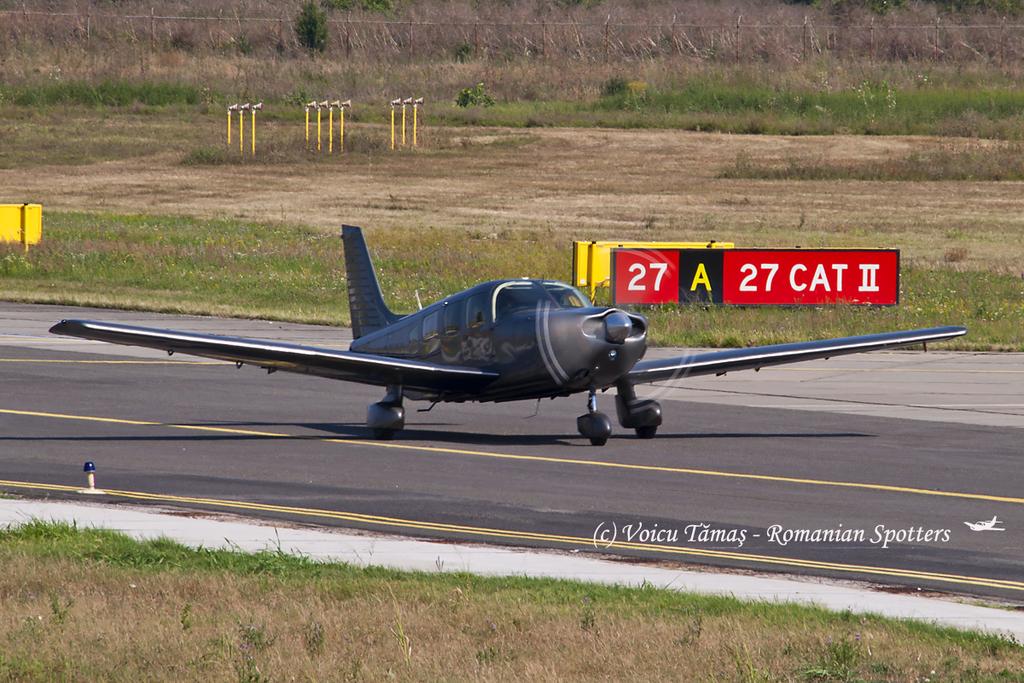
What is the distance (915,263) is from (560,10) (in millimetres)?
66253

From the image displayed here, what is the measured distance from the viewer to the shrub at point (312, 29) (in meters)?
96.9

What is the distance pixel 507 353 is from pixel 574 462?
5.48 ft

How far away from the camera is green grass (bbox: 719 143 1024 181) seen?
6994 centimetres

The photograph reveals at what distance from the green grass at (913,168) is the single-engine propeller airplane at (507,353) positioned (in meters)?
48.5

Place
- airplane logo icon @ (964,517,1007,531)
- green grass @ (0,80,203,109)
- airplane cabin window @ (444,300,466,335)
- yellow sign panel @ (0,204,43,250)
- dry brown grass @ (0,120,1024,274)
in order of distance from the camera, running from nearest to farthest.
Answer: airplane logo icon @ (964,517,1007,531) → airplane cabin window @ (444,300,466,335) → yellow sign panel @ (0,204,43,250) → dry brown grass @ (0,120,1024,274) → green grass @ (0,80,203,109)

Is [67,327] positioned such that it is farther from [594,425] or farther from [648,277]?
[648,277]

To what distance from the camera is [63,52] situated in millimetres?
95062

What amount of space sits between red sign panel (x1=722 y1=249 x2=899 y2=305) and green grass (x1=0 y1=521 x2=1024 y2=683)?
24.2m

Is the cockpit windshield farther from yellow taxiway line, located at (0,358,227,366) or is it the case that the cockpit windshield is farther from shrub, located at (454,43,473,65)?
shrub, located at (454,43,473,65)

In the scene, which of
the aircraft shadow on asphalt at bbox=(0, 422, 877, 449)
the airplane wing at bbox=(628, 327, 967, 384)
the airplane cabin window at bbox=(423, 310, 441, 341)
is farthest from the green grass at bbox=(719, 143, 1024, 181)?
the airplane cabin window at bbox=(423, 310, 441, 341)

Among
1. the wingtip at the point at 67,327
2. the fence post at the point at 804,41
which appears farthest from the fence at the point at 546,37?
the wingtip at the point at 67,327

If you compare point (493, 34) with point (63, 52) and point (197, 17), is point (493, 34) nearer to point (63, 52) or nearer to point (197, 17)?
point (197, 17)

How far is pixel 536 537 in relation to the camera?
15070 millimetres

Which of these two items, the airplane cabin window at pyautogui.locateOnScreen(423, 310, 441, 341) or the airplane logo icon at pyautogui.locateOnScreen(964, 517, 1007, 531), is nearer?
the airplane logo icon at pyautogui.locateOnScreen(964, 517, 1007, 531)
